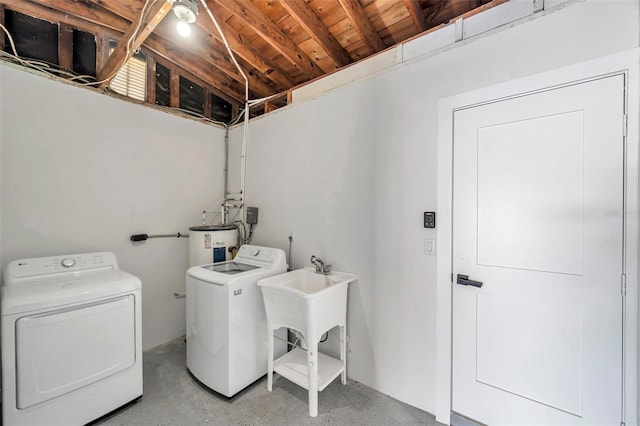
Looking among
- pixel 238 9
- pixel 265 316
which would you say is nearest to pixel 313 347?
pixel 265 316

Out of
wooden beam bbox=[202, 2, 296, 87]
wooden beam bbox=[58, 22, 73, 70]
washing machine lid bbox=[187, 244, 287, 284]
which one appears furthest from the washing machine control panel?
wooden beam bbox=[58, 22, 73, 70]

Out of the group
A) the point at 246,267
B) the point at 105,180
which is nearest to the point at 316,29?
the point at 246,267

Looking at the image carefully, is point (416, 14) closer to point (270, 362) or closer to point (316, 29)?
point (316, 29)

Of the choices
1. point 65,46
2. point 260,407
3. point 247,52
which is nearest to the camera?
point 260,407

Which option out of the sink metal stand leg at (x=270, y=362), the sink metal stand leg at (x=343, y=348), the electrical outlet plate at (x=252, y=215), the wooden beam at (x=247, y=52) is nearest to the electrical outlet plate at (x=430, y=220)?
the sink metal stand leg at (x=343, y=348)

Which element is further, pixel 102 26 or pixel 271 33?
pixel 102 26

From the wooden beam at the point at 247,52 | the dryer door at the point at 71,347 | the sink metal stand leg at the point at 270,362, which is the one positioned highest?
the wooden beam at the point at 247,52

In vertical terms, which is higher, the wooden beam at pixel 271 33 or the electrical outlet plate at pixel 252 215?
the wooden beam at pixel 271 33

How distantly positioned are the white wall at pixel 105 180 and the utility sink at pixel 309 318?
4.78 ft

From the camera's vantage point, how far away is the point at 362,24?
215 centimetres

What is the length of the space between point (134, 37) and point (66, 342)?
2.19m

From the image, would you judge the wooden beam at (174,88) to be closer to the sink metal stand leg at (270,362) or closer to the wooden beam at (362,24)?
the wooden beam at (362,24)

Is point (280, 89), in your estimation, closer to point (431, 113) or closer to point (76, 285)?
point (431, 113)

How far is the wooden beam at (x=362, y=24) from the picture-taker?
1998 mm
